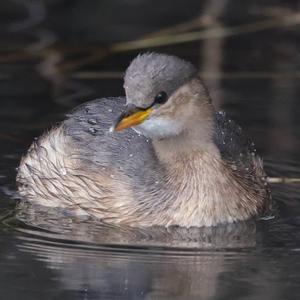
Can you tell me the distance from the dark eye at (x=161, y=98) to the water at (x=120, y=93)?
34.6 inches

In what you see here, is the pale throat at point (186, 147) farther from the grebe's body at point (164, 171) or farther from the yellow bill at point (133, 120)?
the yellow bill at point (133, 120)

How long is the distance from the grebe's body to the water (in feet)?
0.46

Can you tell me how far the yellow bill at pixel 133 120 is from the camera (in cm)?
827

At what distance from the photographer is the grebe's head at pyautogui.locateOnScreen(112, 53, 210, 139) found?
832 centimetres

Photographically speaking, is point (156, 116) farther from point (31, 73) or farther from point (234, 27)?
point (234, 27)

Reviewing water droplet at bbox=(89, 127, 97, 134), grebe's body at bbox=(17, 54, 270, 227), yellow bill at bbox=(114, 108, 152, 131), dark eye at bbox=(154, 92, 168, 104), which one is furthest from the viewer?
water droplet at bbox=(89, 127, 97, 134)

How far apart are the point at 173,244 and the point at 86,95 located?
11.5ft

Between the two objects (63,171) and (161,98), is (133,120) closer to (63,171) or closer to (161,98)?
(161,98)

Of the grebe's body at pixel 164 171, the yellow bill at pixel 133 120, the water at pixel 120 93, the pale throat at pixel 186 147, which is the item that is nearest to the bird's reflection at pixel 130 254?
the water at pixel 120 93

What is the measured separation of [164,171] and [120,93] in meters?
2.93

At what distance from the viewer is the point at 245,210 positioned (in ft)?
29.3

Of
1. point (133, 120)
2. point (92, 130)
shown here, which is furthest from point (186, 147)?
point (92, 130)

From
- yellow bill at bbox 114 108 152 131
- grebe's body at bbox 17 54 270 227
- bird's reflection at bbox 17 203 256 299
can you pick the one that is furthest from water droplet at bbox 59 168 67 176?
yellow bill at bbox 114 108 152 131

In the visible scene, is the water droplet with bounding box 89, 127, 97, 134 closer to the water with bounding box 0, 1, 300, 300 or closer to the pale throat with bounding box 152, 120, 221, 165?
the pale throat with bounding box 152, 120, 221, 165
